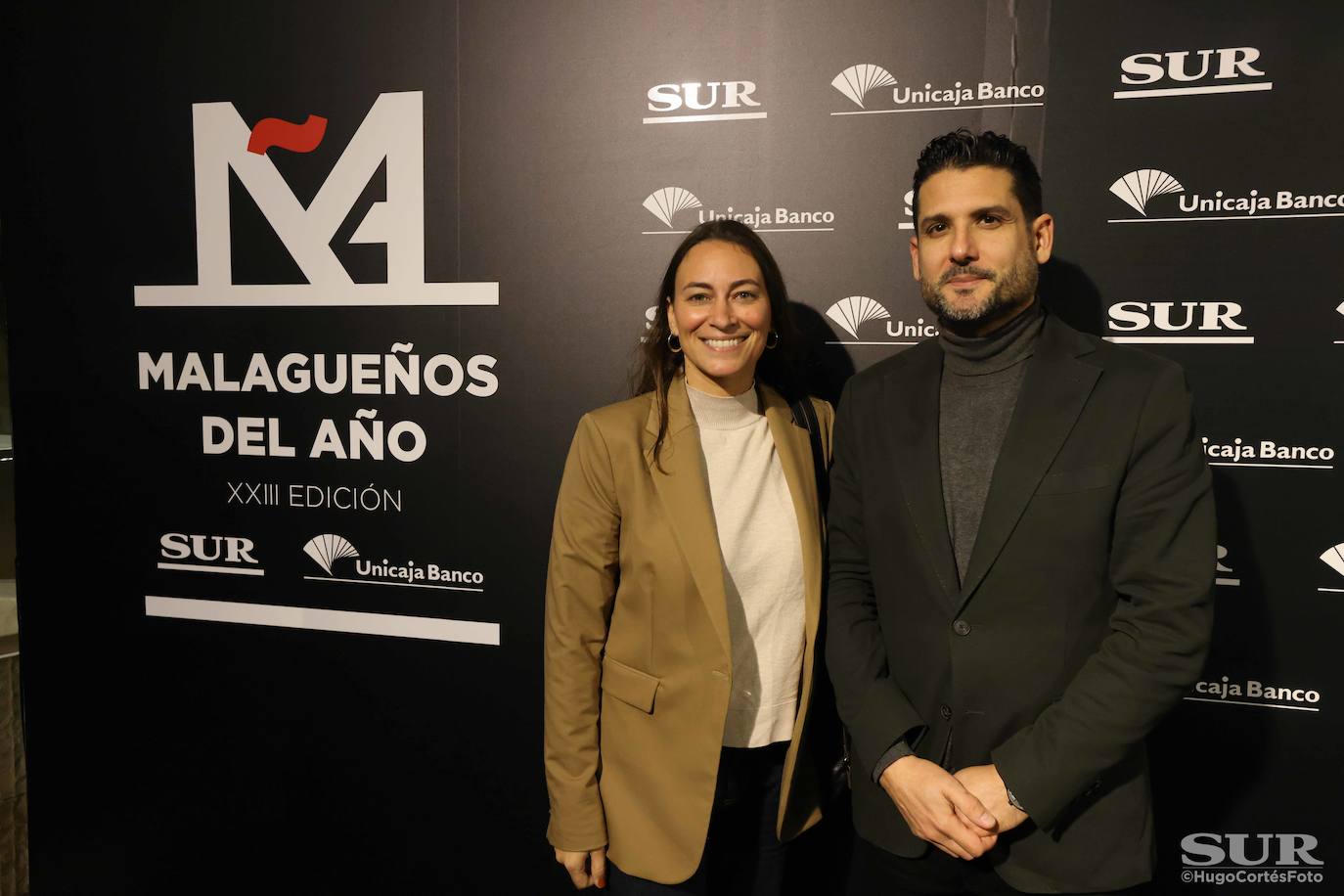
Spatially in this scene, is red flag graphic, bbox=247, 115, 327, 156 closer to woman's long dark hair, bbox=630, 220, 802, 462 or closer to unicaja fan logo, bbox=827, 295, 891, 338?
woman's long dark hair, bbox=630, 220, 802, 462

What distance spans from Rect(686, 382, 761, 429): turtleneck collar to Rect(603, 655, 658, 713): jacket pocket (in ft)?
1.64

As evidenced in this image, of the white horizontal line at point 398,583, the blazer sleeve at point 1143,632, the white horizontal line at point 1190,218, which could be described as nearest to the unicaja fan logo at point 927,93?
the white horizontal line at point 1190,218

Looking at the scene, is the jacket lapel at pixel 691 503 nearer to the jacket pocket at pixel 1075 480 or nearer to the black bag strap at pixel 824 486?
the black bag strap at pixel 824 486

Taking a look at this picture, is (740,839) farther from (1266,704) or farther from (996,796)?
(1266,704)

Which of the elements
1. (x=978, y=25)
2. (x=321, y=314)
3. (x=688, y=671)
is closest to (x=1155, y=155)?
(x=978, y=25)

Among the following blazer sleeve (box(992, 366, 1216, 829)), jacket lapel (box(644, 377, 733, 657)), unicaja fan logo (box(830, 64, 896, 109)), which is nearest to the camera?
blazer sleeve (box(992, 366, 1216, 829))

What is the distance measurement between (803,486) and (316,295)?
61.1 inches

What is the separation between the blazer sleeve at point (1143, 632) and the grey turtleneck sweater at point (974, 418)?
0.68 ft

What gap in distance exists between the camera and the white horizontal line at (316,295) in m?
2.43

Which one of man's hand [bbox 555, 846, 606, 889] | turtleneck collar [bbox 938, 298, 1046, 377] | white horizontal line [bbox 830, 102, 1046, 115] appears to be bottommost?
man's hand [bbox 555, 846, 606, 889]

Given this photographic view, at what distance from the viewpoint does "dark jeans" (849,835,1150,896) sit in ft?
4.94

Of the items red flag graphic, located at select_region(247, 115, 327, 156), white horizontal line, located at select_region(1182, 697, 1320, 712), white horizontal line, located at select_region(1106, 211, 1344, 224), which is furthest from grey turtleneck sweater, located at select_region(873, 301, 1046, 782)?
red flag graphic, located at select_region(247, 115, 327, 156)

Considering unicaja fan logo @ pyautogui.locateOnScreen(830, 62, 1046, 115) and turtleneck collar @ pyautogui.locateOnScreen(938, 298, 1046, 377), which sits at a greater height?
unicaja fan logo @ pyautogui.locateOnScreen(830, 62, 1046, 115)

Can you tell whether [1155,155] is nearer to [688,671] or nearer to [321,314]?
[688,671]
